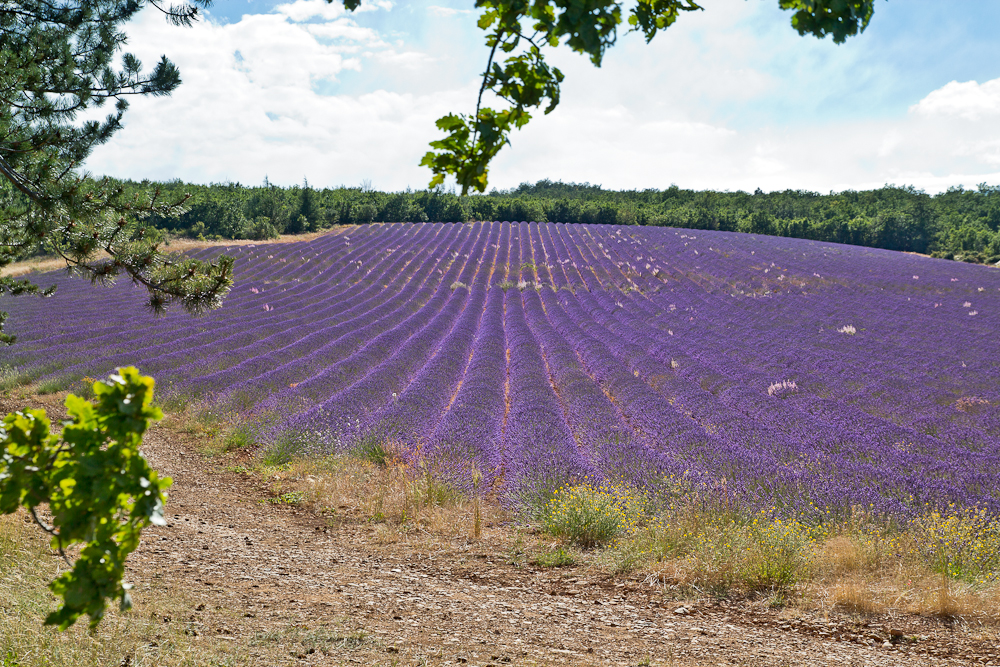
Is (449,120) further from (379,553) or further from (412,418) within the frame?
(412,418)

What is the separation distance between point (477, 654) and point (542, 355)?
10253mm

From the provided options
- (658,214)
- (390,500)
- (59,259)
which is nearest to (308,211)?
(59,259)

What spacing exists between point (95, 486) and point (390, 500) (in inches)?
171

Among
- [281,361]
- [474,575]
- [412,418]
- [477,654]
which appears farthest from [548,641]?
[281,361]

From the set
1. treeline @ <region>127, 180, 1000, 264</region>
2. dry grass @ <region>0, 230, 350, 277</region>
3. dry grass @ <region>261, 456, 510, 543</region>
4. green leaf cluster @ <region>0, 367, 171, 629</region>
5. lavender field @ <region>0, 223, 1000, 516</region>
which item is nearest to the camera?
green leaf cluster @ <region>0, 367, 171, 629</region>

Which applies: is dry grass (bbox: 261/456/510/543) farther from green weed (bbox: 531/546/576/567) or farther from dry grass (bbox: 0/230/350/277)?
dry grass (bbox: 0/230/350/277)

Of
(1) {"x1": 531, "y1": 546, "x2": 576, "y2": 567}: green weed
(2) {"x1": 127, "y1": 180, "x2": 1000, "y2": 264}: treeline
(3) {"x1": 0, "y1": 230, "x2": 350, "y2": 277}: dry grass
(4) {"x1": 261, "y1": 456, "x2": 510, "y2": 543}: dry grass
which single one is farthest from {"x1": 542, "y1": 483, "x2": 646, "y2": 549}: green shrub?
(2) {"x1": 127, "y1": 180, "x2": 1000, "y2": 264}: treeline

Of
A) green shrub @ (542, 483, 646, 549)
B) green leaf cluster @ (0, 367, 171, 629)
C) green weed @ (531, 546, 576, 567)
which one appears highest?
green leaf cluster @ (0, 367, 171, 629)

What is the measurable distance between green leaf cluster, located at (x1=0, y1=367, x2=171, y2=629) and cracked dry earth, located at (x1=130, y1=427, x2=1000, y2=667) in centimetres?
170

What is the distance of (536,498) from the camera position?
5691 millimetres

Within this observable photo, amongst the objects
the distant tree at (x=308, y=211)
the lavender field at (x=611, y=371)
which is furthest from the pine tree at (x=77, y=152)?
the distant tree at (x=308, y=211)

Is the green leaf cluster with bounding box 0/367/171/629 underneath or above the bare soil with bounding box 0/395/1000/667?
above

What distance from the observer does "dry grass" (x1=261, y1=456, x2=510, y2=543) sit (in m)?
5.56

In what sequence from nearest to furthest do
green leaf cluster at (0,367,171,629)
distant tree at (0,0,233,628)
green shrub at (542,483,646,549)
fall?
1. green leaf cluster at (0,367,171,629)
2. distant tree at (0,0,233,628)
3. green shrub at (542,483,646,549)
